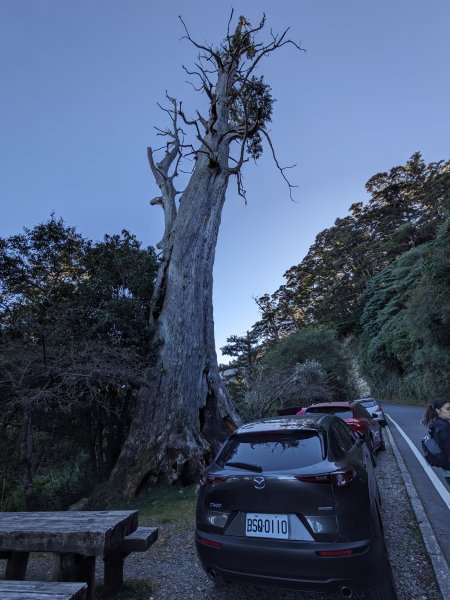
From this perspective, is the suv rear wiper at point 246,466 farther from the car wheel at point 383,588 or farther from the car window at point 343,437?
the car wheel at point 383,588

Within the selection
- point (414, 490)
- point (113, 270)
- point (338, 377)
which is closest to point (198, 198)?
point (113, 270)

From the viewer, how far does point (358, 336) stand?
133 ft

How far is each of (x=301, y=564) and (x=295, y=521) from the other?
0.86 feet

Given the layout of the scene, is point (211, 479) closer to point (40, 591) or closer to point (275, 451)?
point (275, 451)

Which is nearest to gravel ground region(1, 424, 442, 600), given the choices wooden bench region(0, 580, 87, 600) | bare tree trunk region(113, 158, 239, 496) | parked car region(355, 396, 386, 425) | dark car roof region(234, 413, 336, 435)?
dark car roof region(234, 413, 336, 435)

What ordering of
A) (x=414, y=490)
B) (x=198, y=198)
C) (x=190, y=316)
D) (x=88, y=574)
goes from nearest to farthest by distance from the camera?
(x=88, y=574) → (x=414, y=490) → (x=190, y=316) → (x=198, y=198)

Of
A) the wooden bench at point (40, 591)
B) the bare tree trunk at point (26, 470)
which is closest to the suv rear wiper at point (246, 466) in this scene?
the wooden bench at point (40, 591)

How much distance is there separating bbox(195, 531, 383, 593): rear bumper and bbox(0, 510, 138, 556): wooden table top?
0.89m

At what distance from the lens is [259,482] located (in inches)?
107

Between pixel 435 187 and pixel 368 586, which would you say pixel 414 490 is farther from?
pixel 435 187

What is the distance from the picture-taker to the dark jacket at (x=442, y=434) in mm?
3697

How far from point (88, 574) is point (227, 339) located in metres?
26.0

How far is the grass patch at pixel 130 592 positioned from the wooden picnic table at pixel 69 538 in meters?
0.09

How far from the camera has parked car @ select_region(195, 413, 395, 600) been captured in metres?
2.44
